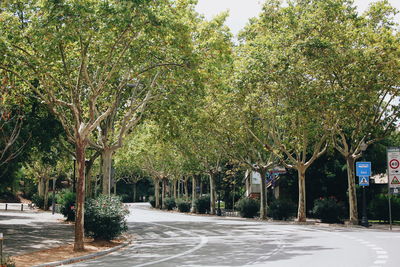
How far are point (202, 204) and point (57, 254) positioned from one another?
37248 millimetres

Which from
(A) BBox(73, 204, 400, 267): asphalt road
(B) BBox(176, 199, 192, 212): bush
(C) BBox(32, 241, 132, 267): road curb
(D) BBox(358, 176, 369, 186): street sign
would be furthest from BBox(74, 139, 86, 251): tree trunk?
(B) BBox(176, 199, 192, 212): bush

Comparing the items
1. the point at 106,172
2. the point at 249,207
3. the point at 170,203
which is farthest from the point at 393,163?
the point at 170,203

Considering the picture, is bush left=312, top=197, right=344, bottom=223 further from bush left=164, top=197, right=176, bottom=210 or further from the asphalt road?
bush left=164, top=197, right=176, bottom=210

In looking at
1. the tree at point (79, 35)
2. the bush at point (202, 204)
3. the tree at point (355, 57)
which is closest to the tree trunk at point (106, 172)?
the tree at point (79, 35)

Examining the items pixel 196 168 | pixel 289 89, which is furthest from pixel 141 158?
pixel 289 89

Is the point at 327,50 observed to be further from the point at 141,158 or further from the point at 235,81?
the point at 141,158

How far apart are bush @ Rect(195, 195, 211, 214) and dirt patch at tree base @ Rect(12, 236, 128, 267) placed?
109 ft

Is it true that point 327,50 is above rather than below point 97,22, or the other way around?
above

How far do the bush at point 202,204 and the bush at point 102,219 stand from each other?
109 feet

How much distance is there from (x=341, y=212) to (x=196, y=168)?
18860 mm

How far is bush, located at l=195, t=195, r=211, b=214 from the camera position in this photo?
52688 millimetres

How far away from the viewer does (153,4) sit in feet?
54.3

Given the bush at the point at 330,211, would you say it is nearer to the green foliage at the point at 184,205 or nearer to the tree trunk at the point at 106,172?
the tree trunk at the point at 106,172

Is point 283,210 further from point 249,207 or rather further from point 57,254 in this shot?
point 57,254
